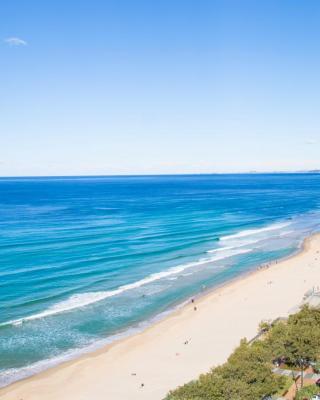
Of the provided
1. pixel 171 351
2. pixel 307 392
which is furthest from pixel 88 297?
pixel 307 392

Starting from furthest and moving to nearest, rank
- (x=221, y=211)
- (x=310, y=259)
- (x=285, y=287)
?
(x=221, y=211)
(x=310, y=259)
(x=285, y=287)

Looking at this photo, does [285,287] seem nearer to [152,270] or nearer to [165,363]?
[152,270]

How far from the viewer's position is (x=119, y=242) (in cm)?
6981

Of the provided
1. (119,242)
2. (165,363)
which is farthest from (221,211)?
(165,363)

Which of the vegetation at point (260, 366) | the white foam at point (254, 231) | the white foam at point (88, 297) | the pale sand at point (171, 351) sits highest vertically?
the vegetation at point (260, 366)

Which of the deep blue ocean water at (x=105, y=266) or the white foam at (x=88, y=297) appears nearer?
the deep blue ocean water at (x=105, y=266)

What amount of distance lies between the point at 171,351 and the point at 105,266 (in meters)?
22.7

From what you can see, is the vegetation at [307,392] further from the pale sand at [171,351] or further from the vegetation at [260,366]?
the pale sand at [171,351]

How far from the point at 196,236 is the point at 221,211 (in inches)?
1432

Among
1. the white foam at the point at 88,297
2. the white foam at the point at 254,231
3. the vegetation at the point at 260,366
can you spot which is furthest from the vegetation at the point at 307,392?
the white foam at the point at 254,231

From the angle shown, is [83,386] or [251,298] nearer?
[83,386]

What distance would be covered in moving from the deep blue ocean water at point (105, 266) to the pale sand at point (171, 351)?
1977 mm

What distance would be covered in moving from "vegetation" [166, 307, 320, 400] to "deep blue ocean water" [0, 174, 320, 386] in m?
16.1

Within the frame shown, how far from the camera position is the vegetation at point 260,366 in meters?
18.9
